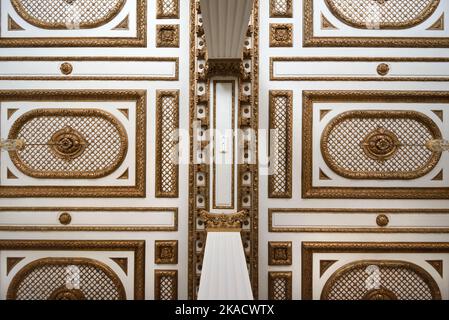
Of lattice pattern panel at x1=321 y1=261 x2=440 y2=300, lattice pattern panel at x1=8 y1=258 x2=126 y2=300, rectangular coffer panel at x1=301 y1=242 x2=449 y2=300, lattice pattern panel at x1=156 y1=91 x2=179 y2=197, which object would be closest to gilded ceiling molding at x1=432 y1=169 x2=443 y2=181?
rectangular coffer panel at x1=301 y1=242 x2=449 y2=300

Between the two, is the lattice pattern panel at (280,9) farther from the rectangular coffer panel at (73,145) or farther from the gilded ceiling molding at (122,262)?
the gilded ceiling molding at (122,262)

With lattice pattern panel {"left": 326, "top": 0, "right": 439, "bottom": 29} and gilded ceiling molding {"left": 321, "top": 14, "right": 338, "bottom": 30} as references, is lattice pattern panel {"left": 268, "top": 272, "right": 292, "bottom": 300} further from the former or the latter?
lattice pattern panel {"left": 326, "top": 0, "right": 439, "bottom": 29}

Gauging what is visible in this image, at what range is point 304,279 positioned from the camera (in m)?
2.82

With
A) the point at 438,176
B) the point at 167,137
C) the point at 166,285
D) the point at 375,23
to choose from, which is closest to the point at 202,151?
the point at 167,137

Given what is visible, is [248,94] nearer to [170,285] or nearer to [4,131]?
[170,285]

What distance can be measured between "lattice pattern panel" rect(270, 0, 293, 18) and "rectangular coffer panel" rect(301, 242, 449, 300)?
6.43ft

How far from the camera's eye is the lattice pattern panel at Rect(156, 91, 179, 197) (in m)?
2.77

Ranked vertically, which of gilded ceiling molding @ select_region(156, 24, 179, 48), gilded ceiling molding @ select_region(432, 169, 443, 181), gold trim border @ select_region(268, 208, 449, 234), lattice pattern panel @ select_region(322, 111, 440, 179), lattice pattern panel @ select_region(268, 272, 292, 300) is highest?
gilded ceiling molding @ select_region(156, 24, 179, 48)

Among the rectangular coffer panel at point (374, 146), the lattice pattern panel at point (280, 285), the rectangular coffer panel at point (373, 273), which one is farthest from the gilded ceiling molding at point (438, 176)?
the lattice pattern panel at point (280, 285)

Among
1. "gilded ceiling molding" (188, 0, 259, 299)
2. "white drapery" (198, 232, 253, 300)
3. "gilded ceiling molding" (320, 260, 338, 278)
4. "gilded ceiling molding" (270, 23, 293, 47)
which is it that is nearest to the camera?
"white drapery" (198, 232, 253, 300)

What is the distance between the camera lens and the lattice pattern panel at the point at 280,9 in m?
2.73

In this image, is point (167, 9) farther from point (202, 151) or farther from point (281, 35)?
point (202, 151)

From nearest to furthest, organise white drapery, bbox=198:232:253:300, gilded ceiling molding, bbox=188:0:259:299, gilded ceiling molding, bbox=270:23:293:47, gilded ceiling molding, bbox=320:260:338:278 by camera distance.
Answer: white drapery, bbox=198:232:253:300, gilded ceiling molding, bbox=188:0:259:299, gilded ceiling molding, bbox=270:23:293:47, gilded ceiling molding, bbox=320:260:338:278

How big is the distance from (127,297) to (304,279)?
155cm
